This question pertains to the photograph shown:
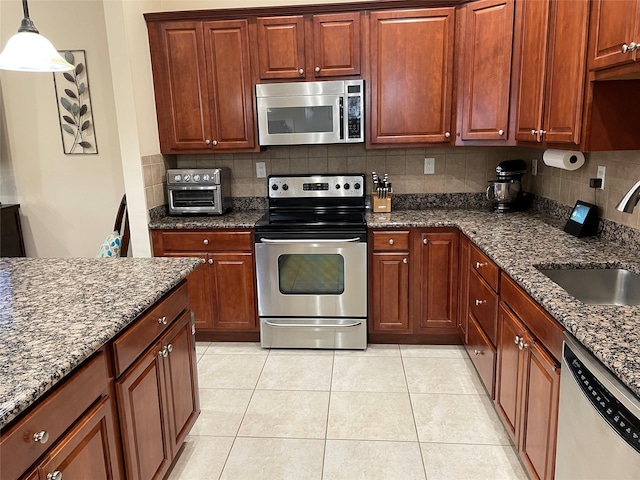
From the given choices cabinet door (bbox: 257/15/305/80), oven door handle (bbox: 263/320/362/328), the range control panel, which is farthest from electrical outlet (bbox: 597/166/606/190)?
cabinet door (bbox: 257/15/305/80)

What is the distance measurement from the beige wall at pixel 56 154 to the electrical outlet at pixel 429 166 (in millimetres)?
2423

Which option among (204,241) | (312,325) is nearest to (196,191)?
(204,241)

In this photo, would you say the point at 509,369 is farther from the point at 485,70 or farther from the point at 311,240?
the point at 485,70

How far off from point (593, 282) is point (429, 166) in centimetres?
176

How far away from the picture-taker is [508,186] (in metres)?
3.16

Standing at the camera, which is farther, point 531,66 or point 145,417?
point 531,66

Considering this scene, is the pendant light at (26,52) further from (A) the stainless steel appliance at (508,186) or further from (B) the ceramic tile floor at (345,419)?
(A) the stainless steel appliance at (508,186)

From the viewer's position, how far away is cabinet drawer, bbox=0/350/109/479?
3.27 ft

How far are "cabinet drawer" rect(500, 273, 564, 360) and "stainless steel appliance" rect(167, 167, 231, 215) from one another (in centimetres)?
204

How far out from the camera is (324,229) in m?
3.03

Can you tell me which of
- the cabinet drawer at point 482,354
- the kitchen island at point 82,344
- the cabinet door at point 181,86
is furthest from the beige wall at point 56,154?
the cabinet drawer at point 482,354

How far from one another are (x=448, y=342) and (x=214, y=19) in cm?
268

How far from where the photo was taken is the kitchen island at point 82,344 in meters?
1.07

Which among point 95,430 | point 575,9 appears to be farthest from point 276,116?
point 95,430
